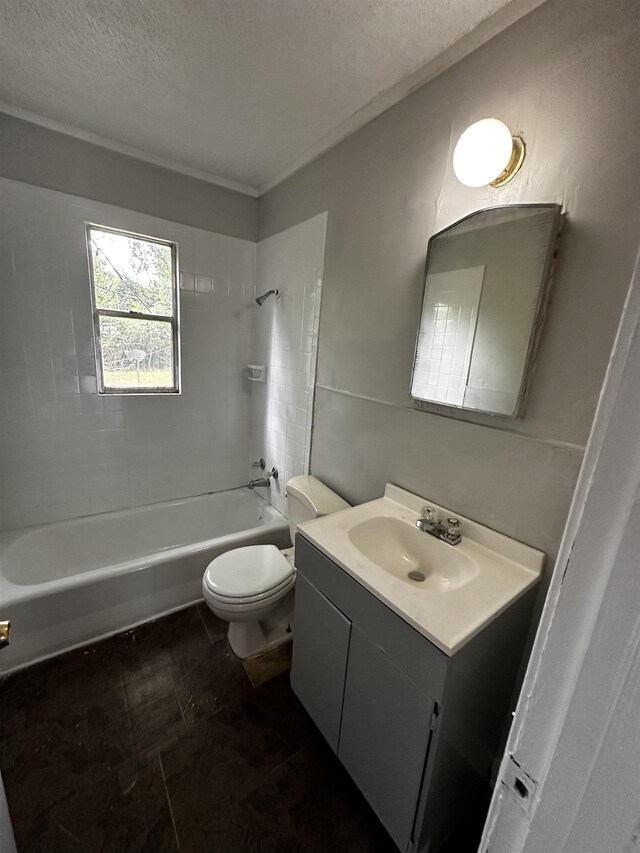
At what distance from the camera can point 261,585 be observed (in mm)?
1497

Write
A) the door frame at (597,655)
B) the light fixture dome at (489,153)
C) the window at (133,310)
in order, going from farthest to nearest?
the window at (133,310), the light fixture dome at (489,153), the door frame at (597,655)

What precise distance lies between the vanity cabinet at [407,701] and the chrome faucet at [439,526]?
26 cm

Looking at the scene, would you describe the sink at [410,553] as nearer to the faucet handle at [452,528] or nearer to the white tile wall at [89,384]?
the faucet handle at [452,528]

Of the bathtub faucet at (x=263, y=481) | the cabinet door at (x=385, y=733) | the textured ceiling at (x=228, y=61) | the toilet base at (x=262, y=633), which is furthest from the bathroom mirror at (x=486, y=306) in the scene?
the bathtub faucet at (x=263, y=481)

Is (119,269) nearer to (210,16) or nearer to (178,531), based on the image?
(210,16)

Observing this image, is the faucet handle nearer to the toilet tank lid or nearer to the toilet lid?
the toilet tank lid

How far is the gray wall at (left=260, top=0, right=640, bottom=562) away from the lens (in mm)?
832

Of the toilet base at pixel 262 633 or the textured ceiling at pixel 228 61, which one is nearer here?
the textured ceiling at pixel 228 61

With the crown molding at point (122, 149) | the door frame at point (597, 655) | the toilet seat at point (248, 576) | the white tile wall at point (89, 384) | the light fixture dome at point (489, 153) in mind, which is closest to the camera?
the door frame at point (597, 655)

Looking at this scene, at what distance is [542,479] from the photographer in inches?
38.9

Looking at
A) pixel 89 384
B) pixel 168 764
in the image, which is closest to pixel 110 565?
pixel 168 764

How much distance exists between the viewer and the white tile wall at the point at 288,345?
186 cm

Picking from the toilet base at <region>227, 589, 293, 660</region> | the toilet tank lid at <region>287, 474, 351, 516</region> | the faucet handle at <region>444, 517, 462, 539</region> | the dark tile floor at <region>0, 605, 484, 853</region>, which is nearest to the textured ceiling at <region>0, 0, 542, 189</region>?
the faucet handle at <region>444, 517, 462, 539</region>

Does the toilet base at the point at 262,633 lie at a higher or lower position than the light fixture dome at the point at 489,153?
lower
